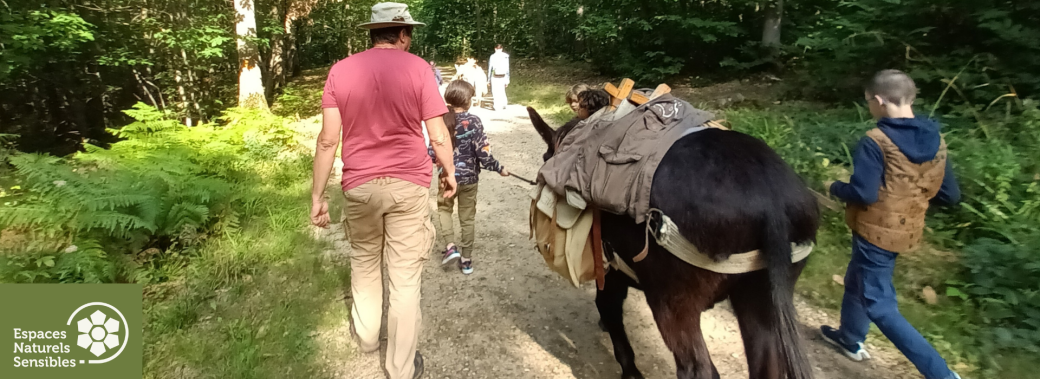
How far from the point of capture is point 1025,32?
4.80 meters

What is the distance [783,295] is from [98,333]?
12.2 feet

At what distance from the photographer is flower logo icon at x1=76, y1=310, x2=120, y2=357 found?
295 centimetres

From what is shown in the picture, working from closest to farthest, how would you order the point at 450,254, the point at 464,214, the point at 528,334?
the point at 528,334
the point at 464,214
the point at 450,254

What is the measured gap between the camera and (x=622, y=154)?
2305mm

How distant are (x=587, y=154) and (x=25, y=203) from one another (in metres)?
4.63

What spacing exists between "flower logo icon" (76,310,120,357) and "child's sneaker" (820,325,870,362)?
175 inches

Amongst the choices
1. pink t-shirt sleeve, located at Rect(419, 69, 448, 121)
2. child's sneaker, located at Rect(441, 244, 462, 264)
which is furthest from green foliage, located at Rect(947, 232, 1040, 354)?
child's sneaker, located at Rect(441, 244, 462, 264)

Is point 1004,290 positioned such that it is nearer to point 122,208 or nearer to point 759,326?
point 759,326

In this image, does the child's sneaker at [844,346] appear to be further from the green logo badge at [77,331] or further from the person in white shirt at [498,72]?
the person in white shirt at [498,72]

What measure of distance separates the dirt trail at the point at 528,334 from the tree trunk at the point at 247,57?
16.8 ft

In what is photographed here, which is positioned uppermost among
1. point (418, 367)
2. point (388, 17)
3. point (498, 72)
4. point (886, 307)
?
point (388, 17)

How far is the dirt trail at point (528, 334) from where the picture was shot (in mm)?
3145

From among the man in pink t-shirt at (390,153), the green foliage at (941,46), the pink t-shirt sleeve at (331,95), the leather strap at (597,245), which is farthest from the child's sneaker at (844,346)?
the green foliage at (941,46)

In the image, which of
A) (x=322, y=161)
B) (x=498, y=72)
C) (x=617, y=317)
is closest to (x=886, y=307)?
(x=617, y=317)
